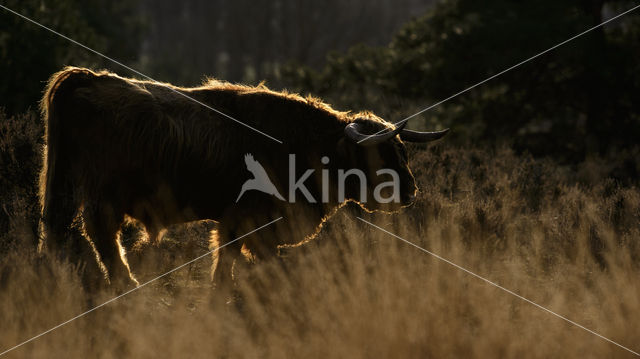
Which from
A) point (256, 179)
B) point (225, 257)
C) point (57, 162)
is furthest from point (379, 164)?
point (57, 162)

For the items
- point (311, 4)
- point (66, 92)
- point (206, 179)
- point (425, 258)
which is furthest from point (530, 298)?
point (311, 4)

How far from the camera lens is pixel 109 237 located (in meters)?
4.54

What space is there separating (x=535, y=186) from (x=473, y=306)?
4243mm

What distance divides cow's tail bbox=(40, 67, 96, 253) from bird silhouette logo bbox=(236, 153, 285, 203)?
3.95 feet

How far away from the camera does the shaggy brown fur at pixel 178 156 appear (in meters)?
4.44

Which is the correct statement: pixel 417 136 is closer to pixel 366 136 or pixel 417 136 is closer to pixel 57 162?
pixel 366 136

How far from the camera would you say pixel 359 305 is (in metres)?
3.80

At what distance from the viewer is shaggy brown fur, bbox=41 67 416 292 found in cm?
444

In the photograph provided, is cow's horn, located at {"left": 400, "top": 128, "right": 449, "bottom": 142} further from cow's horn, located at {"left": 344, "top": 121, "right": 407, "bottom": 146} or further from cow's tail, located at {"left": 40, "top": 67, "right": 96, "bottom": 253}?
cow's tail, located at {"left": 40, "top": 67, "right": 96, "bottom": 253}

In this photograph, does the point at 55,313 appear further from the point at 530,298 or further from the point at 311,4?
the point at 311,4

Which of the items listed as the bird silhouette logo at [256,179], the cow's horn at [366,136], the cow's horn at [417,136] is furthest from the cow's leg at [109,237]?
the cow's horn at [417,136]

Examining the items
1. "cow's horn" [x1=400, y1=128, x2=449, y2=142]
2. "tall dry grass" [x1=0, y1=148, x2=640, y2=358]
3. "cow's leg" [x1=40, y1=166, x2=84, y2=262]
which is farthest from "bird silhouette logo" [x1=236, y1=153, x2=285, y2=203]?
"cow's horn" [x1=400, y1=128, x2=449, y2=142]

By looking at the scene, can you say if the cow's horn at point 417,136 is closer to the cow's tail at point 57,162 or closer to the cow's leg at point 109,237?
the cow's leg at point 109,237

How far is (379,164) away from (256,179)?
1072 millimetres
